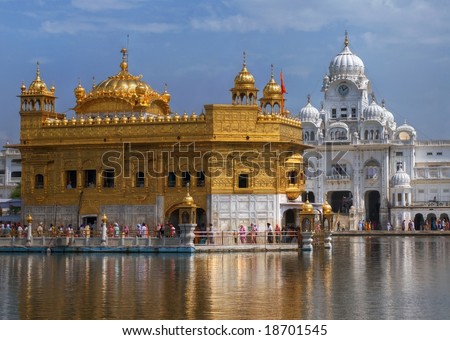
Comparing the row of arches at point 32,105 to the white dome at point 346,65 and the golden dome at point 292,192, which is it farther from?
the white dome at point 346,65

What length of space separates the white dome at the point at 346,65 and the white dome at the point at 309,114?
4314 mm

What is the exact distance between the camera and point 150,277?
966 inches

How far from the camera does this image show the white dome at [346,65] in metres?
85.1

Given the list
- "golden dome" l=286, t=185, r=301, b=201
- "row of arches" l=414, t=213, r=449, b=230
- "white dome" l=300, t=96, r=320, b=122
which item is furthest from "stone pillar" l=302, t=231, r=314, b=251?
"white dome" l=300, t=96, r=320, b=122

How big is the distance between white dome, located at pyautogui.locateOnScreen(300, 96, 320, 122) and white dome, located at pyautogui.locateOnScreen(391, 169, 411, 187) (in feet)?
33.6

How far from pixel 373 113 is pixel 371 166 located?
15.9ft

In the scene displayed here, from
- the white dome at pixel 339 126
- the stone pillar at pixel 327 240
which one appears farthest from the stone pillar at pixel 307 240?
the white dome at pixel 339 126

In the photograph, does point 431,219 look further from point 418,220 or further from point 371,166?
point 371,166

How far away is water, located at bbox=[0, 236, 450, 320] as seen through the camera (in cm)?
1773

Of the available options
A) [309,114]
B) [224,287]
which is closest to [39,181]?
[224,287]

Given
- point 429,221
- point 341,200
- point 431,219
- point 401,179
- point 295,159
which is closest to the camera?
point 295,159

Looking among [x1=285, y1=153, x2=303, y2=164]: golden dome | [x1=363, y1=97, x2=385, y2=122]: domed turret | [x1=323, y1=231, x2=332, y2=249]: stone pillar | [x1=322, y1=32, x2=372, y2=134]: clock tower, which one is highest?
[x1=322, y1=32, x2=372, y2=134]: clock tower

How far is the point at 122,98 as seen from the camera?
139ft

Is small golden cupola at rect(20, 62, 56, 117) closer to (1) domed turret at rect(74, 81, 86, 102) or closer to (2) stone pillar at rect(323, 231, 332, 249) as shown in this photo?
(1) domed turret at rect(74, 81, 86, 102)
